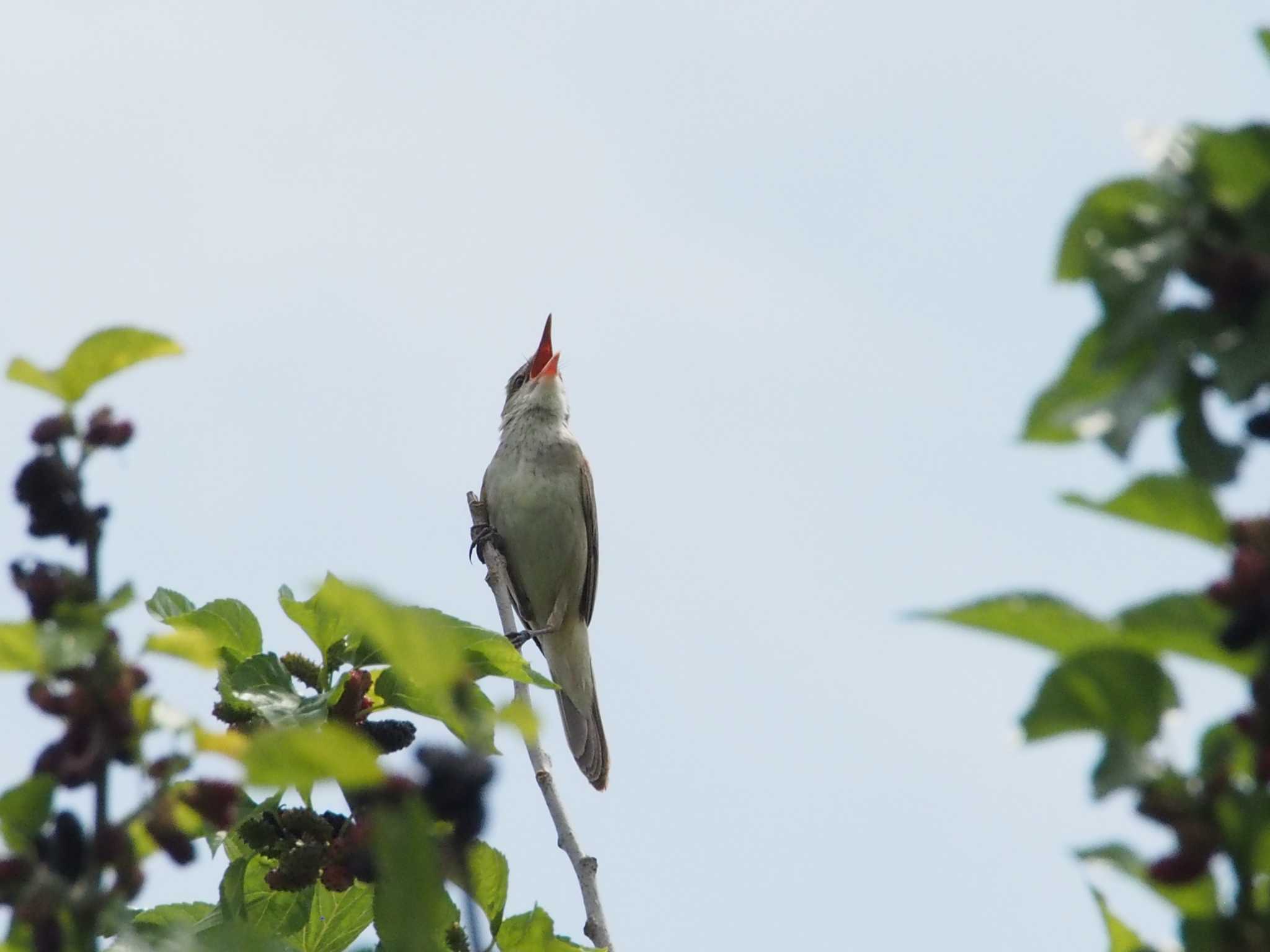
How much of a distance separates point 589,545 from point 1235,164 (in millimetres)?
8549

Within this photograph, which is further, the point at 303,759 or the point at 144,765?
the point at 144,765

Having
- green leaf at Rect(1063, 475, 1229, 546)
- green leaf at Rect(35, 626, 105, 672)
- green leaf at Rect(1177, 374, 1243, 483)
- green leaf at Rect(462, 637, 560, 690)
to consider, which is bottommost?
green leaf at Rect(1063, 475, 1229, 546)

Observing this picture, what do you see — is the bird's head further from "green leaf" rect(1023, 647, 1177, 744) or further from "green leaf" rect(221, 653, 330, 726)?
"green leaf" rect(1023, 647, 1177, 744)

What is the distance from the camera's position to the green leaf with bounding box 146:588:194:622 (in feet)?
12.0

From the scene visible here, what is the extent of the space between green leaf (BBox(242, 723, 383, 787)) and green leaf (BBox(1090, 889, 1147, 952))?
45.1 inches

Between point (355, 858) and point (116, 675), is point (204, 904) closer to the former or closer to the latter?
point (355, 858)

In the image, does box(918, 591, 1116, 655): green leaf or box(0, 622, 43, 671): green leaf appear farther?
box(0, 622, 43, 671): green leaf

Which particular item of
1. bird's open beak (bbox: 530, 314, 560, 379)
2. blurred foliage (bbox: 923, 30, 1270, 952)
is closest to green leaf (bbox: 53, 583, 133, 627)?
blurred foliage (bbox: 923, 30, 1270, 952)

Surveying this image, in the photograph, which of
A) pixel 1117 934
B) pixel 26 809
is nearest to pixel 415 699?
pixel 26 809

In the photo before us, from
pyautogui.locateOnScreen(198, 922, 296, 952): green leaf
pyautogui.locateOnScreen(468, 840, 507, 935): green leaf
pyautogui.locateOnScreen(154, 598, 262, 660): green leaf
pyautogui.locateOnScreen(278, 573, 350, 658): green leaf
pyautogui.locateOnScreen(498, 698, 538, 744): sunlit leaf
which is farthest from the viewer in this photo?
pyautogui.locateOnScreen(278, 573, 350, 658): green leaf

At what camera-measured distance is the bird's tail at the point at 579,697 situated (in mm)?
10125

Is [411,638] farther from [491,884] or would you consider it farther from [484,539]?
[484,539]

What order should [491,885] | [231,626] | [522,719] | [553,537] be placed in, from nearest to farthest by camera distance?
[522,719] < [491,885] < [231,626] < [553,537]

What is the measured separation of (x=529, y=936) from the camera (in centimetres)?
319
